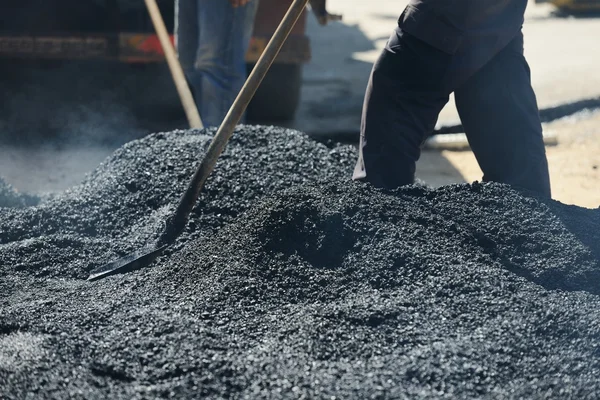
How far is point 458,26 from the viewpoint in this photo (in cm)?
302

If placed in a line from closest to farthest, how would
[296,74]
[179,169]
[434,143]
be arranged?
[179,169]
[434,143]
[296,74]

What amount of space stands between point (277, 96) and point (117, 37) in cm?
117

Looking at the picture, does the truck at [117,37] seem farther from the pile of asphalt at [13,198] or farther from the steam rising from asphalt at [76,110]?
the pile of asphalt at [13,198]

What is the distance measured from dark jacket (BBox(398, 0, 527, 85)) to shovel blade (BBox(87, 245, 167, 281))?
1244 mm

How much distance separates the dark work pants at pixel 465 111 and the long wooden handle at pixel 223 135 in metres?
0.39

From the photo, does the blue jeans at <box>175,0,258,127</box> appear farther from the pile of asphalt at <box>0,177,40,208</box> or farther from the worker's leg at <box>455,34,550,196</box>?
the worker's leg at <box>455,34,550,196</box>

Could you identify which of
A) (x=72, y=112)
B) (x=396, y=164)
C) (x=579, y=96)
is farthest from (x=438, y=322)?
(x=579, y=96)

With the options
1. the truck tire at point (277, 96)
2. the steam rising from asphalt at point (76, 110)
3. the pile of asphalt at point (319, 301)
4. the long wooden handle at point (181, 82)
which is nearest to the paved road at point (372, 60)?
the truck tire at point (277, 96)

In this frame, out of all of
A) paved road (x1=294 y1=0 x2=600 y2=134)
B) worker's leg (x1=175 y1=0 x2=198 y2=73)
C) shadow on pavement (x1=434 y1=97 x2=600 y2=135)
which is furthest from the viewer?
paved road (x1=294 y1=0 x2=600 y2=134)

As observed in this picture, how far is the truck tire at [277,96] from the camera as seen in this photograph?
230 inches

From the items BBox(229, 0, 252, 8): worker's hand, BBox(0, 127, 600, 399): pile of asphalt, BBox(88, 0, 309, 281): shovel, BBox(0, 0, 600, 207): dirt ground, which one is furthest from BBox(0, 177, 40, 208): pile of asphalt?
BBox(229, 0, 252, 8): worker's hand

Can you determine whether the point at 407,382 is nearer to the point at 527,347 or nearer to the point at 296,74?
the point at 527,347

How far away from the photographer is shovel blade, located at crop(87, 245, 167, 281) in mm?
2889

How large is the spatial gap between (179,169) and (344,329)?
157 cm
